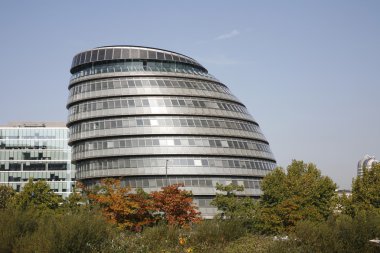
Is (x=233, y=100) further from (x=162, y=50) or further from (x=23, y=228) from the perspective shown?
(x=23, y=228)

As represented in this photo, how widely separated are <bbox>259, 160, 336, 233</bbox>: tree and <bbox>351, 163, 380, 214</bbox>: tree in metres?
3.98

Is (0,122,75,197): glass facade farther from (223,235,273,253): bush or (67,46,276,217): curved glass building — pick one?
(223,235,273,253): bush

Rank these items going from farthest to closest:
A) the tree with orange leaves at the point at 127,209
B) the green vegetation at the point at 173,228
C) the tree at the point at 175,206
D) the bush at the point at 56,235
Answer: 1. the tree at the point at 175,206
2. the tree with orange leaves at the point at 127,209
3. the green vegetation at the point at 173,228
4. the bush at the point at 56,235

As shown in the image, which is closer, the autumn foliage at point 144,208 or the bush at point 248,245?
the bush at point 248,245

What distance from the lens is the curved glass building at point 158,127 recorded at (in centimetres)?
8856

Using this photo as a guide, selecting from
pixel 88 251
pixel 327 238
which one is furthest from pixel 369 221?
pixel 88 251

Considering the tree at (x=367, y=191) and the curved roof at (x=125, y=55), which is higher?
the curved roof at (x=125, y=55)

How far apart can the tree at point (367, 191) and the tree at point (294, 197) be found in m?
3.98

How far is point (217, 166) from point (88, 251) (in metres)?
58.0

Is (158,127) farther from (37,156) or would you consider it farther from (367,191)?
(37,156)

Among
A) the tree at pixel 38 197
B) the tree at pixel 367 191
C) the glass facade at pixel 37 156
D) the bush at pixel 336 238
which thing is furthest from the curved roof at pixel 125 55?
the bush at pixel 336 238

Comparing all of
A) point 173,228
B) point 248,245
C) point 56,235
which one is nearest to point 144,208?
point 173,228

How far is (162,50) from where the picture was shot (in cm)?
9819

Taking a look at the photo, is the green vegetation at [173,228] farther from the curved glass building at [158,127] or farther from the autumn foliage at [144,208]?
the curved glass building at [158,127]
